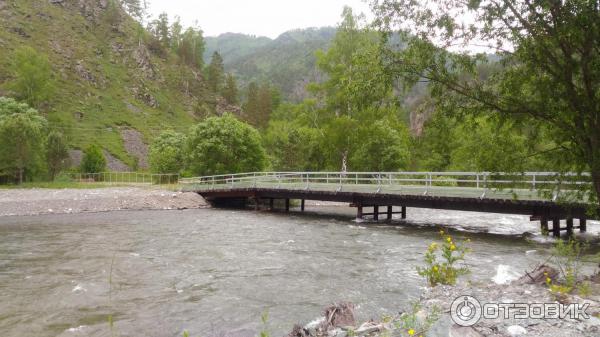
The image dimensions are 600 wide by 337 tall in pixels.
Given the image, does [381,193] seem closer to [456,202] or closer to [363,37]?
[456,202]

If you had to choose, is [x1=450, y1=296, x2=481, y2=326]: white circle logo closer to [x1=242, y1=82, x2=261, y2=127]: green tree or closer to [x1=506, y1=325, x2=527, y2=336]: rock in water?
[x1=506, y1=325, x2=527, y2=336]: rock in water

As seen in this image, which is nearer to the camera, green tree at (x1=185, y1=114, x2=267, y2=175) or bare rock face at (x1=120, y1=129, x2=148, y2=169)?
green tree at (x1=185, y1=114, x2=267, y2=175)

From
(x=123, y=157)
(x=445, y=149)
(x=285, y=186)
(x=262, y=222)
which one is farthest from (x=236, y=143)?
(x=123, y=157)

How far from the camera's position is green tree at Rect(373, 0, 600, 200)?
29.3 feet

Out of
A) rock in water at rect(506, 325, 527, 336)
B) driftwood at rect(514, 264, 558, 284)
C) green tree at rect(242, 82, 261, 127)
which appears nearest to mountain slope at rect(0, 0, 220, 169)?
green tree at rect(242, 82, 261, 127)

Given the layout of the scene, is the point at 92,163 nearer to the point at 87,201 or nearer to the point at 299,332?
the point at 87,201

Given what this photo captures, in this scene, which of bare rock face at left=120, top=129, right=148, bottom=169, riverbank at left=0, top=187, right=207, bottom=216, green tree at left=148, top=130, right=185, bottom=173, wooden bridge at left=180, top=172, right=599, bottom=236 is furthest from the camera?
bare rock face at left=120, top=129, right=148, bottom=169

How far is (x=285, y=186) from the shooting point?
3469cm

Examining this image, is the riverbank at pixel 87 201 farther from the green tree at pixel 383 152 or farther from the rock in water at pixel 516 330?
the rock in water at pixel 516 330

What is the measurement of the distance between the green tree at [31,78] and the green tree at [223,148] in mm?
47875

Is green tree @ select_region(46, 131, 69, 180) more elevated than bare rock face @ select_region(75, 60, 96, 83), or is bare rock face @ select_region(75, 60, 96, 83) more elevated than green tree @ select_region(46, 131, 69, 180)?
bare rock face @ select_region(75, 60, 96, 83)

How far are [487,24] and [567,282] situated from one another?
5.89 metres
